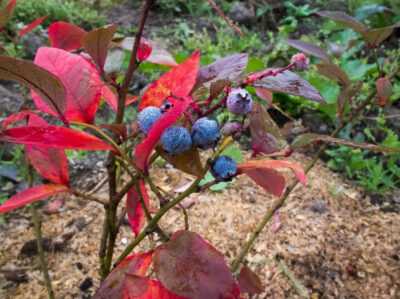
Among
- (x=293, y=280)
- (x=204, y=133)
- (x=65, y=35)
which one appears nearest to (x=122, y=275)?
(x=204, y=133)

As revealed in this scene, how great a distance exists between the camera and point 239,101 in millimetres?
515

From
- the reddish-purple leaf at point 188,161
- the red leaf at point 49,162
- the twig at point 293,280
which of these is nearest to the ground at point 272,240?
the twig at point 293,280

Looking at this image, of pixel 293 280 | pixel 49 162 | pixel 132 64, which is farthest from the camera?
pixel 293 280

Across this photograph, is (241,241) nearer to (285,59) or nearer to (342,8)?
(285,59)

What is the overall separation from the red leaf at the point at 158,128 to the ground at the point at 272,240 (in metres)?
0.65

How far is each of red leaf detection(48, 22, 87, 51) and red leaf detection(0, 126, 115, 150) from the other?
9.6 inches

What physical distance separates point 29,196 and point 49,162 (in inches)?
3.9

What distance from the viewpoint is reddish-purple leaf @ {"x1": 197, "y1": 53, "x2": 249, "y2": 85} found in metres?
0.54

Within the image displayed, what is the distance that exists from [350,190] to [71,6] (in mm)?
1918

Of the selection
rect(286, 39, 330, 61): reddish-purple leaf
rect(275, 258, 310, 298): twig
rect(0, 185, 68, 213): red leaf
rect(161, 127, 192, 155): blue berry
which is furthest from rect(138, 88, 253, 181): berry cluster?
rect(275, 258, 310, 298): twig

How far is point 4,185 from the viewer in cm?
162

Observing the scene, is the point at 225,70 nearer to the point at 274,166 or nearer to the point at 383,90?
the point at 274,166

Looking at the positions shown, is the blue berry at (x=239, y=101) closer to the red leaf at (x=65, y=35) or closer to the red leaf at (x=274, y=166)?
the red leaf at (x=274, y=166)

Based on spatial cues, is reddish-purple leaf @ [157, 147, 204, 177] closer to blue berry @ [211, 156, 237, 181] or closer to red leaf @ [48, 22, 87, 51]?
blue berry @ [211, 156, 237, 181]
